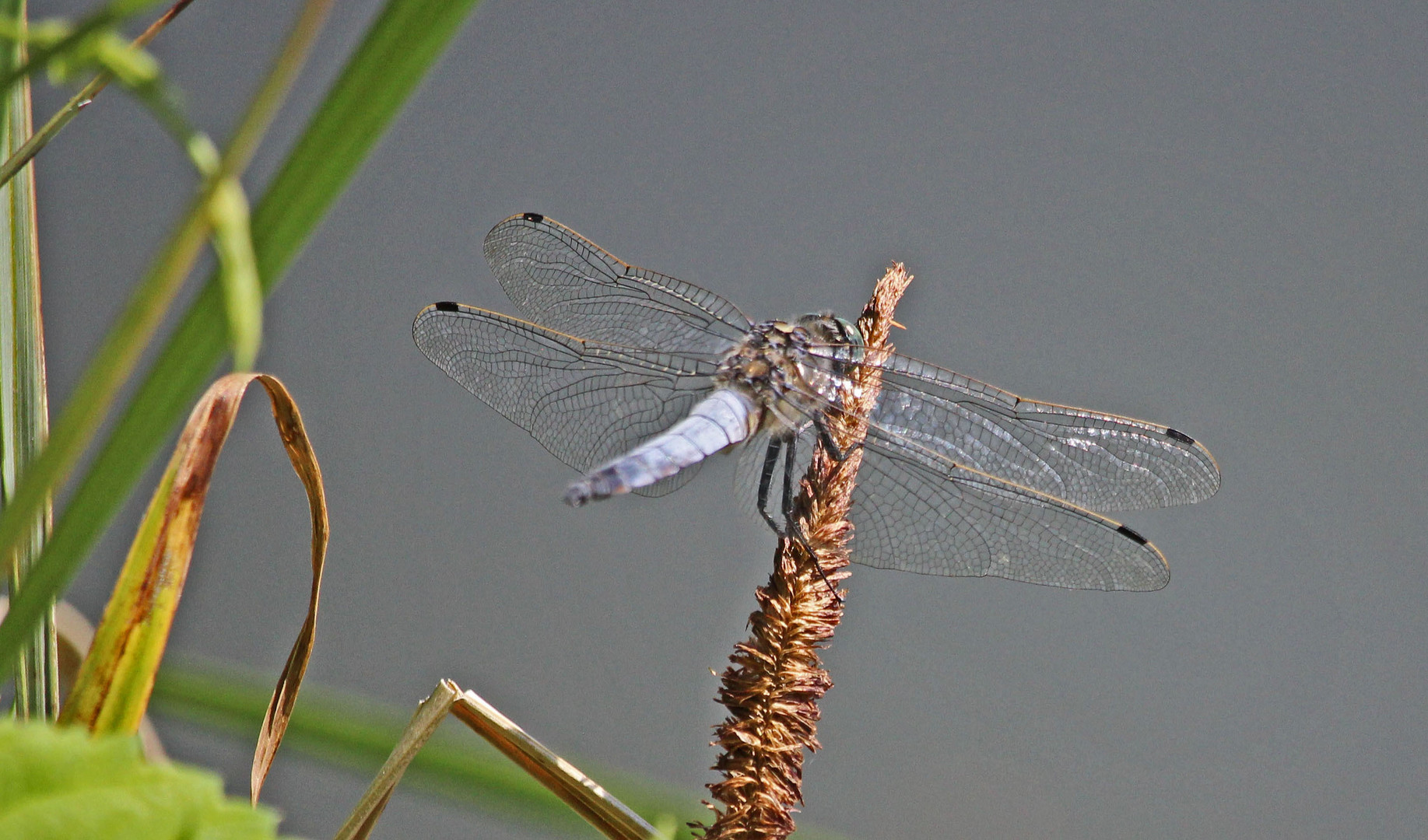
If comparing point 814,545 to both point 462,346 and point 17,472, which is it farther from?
point 462,346

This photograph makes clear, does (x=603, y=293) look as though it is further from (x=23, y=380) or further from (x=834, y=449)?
(x=23, y=380)

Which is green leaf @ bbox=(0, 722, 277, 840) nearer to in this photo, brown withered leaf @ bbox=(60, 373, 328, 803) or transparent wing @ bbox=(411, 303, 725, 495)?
brown withered leaf @ bbox=(60, 373, 328, 803)

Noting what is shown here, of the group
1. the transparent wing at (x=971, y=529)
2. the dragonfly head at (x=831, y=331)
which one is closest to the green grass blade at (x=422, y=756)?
the transparent wing at (x=971, y=529)

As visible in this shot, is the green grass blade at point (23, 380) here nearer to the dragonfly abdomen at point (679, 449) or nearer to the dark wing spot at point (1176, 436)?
the dragonfly abdomen at point (679, 449)

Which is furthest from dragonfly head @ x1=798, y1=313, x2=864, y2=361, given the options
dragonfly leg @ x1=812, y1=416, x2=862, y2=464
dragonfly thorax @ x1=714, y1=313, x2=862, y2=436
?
dragonfly leg @ x1=812, y1=416, x2=862, y2=464

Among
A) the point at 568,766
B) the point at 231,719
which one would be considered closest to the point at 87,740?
the point at 568,766
